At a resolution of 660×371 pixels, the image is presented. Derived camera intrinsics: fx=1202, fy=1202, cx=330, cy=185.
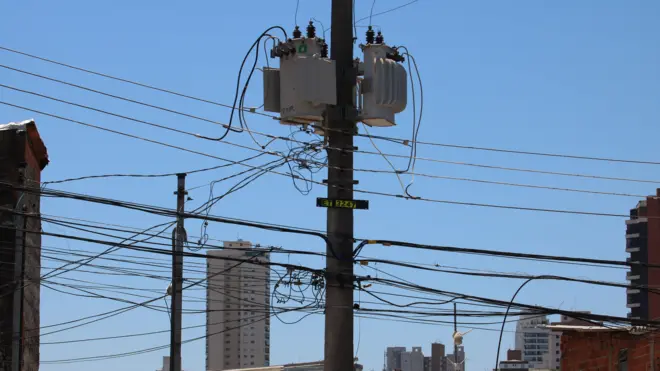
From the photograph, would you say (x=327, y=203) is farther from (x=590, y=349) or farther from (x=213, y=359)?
(x=213, y=359)

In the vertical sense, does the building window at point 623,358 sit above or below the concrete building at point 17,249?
below

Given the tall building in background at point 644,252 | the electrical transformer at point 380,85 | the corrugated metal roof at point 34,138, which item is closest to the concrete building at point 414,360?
the tall building in background at point 644,252

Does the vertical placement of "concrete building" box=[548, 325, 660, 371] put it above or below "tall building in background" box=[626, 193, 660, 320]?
below

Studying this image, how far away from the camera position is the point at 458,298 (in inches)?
846

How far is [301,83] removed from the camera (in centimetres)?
2073

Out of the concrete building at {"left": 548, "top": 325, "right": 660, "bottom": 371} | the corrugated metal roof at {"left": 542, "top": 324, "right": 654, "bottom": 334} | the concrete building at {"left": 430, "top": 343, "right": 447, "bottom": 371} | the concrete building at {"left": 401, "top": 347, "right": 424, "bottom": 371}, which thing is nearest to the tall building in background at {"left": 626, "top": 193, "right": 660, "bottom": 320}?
the concrete building at {"left": 430, "top": 343, "right": 447, "bottom": 371}

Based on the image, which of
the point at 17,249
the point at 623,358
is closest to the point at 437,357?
the point at 623,358

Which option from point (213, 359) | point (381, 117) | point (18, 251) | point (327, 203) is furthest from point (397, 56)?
point (213, 359)

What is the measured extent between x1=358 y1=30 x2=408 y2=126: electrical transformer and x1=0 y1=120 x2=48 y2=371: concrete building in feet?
32.7

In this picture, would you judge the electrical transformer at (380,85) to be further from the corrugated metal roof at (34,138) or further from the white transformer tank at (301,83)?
the corrugated metal roof at (34,138)

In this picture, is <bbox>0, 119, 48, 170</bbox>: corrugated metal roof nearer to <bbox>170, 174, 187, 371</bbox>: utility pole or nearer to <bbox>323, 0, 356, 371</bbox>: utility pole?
<bbox>170, 174, 187, 371</bbox>: utility pole

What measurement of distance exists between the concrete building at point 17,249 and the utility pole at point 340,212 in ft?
32.1

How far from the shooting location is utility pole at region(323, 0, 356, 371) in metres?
19.8

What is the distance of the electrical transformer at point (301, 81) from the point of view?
20.6 meters
